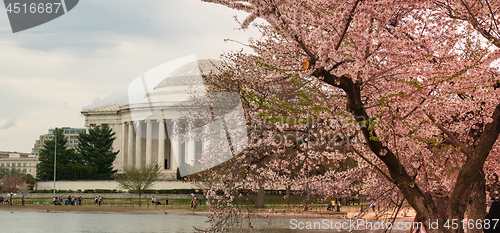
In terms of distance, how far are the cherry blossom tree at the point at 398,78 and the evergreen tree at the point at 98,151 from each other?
69.8 meters

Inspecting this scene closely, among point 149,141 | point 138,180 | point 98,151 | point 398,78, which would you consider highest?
point 149,141

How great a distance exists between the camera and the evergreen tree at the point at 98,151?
3034 inches

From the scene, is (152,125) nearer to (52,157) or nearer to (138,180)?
(52,157)

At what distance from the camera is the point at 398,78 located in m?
8.27

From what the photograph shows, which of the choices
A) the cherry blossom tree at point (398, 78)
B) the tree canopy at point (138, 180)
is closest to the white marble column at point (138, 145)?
the tree canopy at point (138, 180)

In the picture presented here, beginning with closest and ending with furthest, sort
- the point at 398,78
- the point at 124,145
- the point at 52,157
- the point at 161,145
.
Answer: the point at 398,78, the point at 52,157, the point at 161,145, the point at 124,145

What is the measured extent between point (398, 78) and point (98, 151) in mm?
73060

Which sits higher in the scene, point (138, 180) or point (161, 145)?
point (161, 145)

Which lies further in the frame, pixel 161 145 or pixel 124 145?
pixel 124 145

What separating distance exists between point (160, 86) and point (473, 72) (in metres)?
76.1

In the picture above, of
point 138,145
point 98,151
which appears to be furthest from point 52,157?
point 138,145

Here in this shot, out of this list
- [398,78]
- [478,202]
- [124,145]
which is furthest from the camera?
[124,145]

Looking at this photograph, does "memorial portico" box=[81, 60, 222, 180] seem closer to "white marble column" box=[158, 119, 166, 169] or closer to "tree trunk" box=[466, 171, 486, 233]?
"white marble column" box=[158, 119, 166, 169]

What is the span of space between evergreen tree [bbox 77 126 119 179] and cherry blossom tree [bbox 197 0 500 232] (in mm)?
69786
